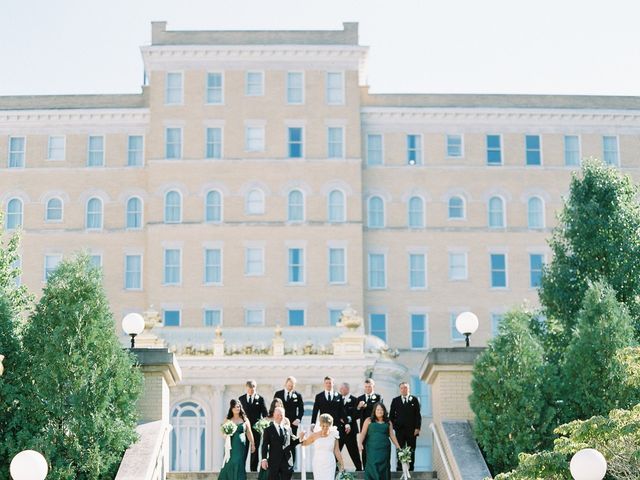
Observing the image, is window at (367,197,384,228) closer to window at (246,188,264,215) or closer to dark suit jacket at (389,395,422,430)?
window at (246,188,264,215)

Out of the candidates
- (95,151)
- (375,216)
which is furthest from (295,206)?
(95,151)

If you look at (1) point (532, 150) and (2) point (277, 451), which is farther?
(1) point (532, 150)

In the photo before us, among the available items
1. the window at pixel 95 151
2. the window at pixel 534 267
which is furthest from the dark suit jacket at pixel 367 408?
the window at pixel 95 151

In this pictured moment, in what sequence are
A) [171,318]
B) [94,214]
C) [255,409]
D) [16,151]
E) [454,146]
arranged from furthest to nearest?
[454,146]
[16,151]
[94,214]
[171,318]
[255,409]

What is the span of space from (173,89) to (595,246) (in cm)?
3897

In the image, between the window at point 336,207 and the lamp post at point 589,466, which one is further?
the window at point 336,207

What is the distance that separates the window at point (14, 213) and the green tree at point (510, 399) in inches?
1990

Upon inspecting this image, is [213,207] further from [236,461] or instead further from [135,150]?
[236,461]

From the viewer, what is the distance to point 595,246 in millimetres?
33125

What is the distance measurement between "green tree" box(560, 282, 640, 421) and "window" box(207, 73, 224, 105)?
47.1 meters

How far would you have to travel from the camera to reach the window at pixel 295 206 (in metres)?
67.9

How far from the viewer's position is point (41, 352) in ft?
69.9

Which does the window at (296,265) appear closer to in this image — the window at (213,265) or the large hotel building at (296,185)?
the large hotel building at (296,185)

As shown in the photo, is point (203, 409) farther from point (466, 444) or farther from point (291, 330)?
point (466, 444)
